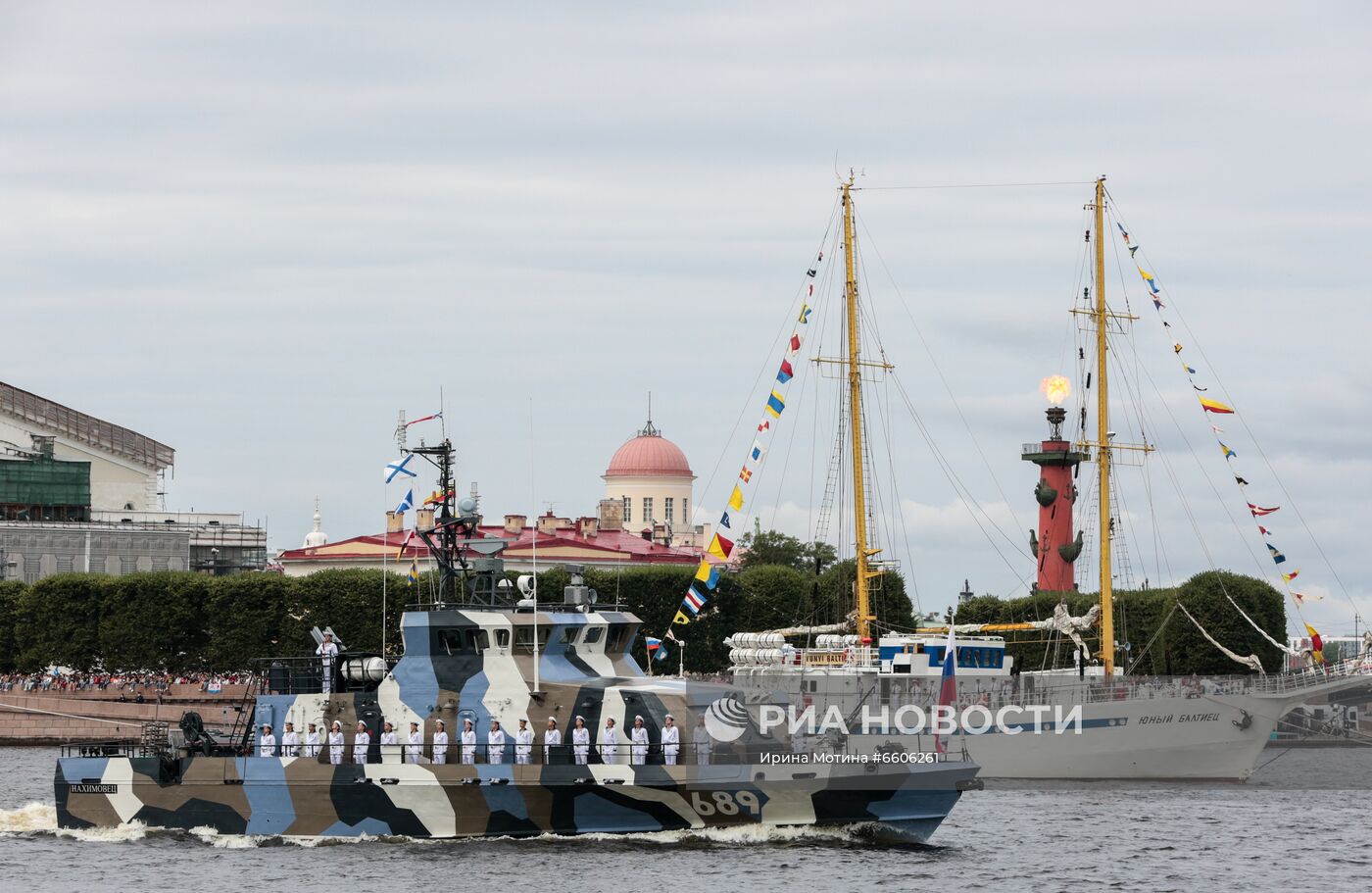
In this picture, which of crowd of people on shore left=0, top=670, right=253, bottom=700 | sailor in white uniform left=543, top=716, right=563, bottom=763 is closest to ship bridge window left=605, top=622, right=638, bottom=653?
sailor in white uniform left=543, top=716, right=563, bottom=763

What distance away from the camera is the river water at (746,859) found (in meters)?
35.1

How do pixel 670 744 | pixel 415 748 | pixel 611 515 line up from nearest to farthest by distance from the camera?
pixel 670 744, pixel 415 748, pixel 611 515

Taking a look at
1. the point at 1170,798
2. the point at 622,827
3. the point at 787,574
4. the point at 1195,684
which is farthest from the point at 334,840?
the point at 787,574

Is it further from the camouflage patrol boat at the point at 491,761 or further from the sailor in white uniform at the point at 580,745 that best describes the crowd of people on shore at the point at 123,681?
the sailor in white uniform at the point at 580,745

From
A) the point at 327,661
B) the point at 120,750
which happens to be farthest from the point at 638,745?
the point at 120,750

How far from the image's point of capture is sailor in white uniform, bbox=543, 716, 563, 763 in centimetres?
3800

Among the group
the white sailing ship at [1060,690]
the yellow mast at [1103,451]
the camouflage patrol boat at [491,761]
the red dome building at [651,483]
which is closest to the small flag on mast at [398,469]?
the camouflage patrol boat at [491,761]

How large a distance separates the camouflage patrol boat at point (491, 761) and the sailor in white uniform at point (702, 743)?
1.7 inches

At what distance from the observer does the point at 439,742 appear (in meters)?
38.8

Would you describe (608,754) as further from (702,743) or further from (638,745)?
(702,743)

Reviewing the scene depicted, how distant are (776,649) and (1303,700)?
17265 millimetres

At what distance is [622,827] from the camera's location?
3791 centimetres

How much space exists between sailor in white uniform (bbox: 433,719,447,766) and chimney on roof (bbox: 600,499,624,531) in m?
98.9

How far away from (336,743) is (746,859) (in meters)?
9.10
